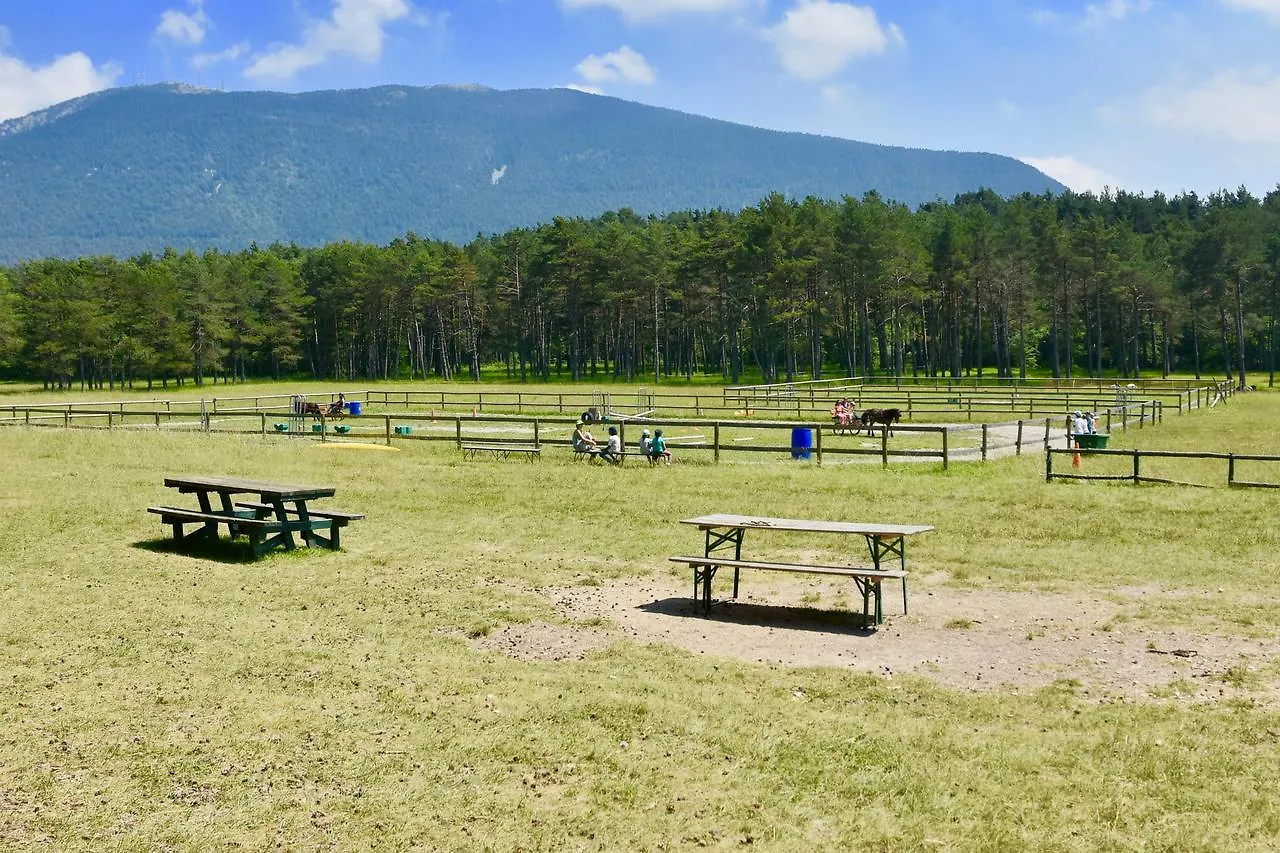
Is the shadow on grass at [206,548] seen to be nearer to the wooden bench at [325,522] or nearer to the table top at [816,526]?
the wooden bench at [325,522]

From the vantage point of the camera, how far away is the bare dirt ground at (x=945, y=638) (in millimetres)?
8508

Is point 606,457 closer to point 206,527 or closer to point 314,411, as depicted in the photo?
point 206,527

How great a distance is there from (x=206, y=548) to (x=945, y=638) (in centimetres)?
975

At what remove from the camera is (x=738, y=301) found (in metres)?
90.7

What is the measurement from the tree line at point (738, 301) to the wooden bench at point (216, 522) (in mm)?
64703

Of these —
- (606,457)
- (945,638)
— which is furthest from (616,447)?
(945,638)

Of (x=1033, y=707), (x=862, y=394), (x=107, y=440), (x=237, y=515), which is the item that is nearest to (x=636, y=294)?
(x=862, y=394)

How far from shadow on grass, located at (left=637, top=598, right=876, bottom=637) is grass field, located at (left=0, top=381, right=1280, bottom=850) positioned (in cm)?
78

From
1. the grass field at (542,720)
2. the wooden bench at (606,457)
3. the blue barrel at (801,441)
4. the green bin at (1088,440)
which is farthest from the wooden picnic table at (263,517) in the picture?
the green bin at (1088,440)

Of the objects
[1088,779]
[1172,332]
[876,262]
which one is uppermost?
[876,262]

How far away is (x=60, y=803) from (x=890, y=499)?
14.4 m

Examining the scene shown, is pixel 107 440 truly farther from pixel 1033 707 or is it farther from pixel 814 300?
pixel 814 300

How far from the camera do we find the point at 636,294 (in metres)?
90.2

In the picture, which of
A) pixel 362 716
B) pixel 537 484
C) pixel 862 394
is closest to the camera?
pixel 362 716
